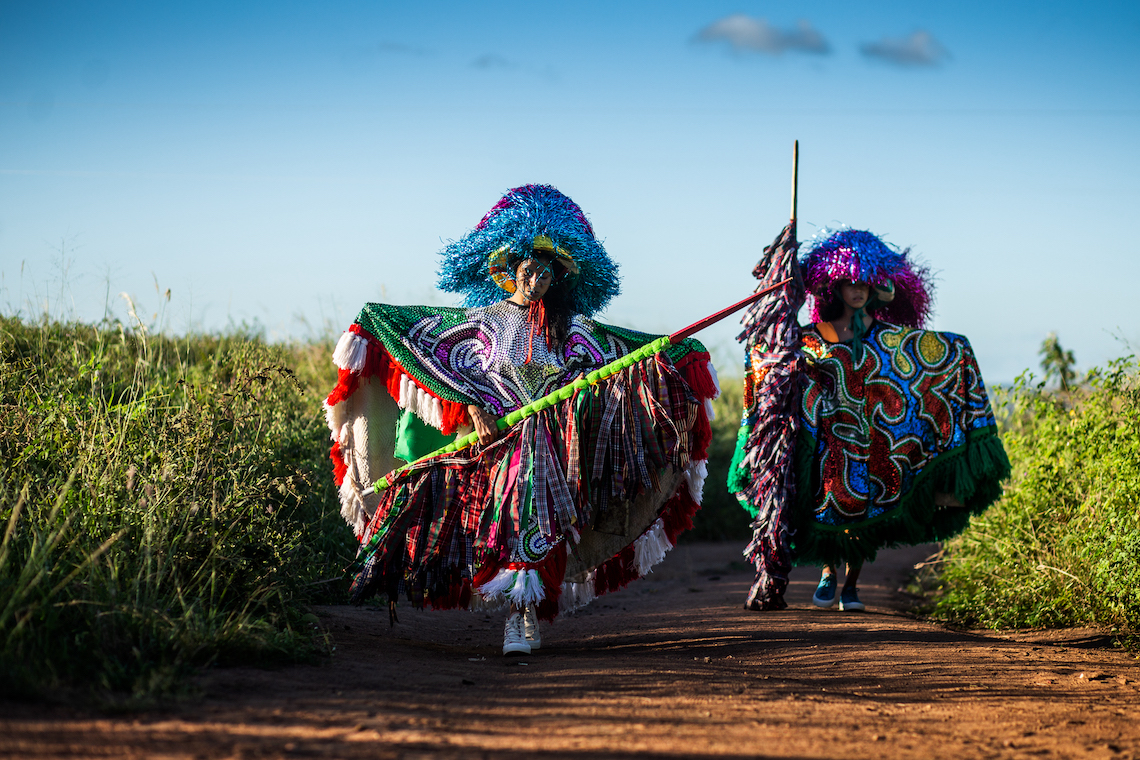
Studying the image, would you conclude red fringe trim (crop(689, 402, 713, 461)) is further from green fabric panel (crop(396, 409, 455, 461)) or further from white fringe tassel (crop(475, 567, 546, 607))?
green fabric panel (crop(396, 409, 455, 461))

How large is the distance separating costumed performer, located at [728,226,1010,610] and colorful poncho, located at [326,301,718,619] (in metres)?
0.66

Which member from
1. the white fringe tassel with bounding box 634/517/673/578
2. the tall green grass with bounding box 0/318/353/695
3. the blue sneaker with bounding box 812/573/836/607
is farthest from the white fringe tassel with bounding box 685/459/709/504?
the tall green grass with bounding box 0/318/353/695

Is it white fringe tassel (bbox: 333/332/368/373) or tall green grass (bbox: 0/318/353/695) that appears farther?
white fringe tassel (bbox: 333/332/368/373)

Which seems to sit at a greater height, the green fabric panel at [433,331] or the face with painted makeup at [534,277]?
the face with painted makeup at [534,277]

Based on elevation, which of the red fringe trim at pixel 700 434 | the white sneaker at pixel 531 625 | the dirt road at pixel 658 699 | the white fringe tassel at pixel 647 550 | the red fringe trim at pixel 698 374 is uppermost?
the red fringe trim at pixel 698 374

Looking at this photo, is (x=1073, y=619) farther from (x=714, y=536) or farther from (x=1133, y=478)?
(x=714, y=536)

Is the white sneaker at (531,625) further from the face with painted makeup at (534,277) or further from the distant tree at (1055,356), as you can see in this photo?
the distant tree at (1055,356)

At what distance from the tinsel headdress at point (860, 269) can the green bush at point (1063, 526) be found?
1032 millimetres

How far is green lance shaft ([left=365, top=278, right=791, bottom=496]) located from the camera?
476 cm

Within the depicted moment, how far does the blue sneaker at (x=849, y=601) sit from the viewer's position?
6062 mm

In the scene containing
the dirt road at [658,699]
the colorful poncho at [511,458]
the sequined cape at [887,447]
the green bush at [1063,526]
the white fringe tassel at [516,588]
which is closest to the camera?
the dirt road at [658,699]

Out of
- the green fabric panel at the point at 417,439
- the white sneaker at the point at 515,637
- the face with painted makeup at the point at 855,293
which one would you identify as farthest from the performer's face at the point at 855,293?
the white sneaker at the point at 515,637

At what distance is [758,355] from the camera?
577cm

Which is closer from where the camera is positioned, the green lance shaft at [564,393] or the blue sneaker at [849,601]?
the green lance shaft at [564,393]
